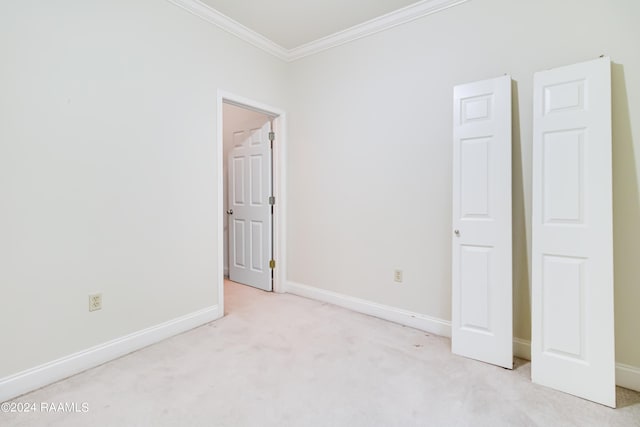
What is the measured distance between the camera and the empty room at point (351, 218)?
67.2 inches

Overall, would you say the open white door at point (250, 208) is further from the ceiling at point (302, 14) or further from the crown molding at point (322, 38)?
the ceiling at point (302, 14)

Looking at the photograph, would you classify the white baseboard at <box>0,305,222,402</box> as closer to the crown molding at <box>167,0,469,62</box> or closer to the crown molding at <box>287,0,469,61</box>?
the crown molding at <box>167,0,469,62</box>

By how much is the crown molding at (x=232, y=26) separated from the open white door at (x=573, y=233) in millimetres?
2472

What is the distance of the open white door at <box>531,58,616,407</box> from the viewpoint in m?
1.70

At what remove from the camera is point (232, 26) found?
2832 mm

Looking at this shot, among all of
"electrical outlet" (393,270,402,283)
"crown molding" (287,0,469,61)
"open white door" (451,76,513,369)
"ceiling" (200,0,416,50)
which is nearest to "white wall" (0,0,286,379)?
"ceiling" (200,0,416,50)

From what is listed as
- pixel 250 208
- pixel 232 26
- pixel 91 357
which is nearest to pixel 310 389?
pixel 91 357

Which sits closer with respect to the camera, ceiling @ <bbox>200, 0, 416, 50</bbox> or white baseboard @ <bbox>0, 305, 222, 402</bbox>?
white baseboard @ <bbox>0, 305, 222, 402</bbox>

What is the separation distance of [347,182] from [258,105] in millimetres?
1233

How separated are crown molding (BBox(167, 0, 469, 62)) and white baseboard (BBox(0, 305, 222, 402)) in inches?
102

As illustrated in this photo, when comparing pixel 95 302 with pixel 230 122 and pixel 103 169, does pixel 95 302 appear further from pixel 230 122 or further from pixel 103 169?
pixel 230 122

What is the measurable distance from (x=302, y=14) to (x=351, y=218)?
1903 mm

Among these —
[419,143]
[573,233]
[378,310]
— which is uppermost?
[419,143]

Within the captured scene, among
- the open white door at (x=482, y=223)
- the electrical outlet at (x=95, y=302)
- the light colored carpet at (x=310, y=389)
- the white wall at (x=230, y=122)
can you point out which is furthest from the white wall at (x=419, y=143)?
the electrical outlet at (x=95, y=302)
